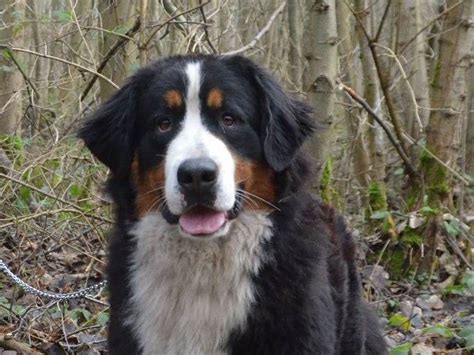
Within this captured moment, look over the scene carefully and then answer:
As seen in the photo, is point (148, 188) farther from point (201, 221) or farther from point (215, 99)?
point (215, 99)

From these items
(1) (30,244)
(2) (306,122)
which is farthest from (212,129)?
(1) (30,244)

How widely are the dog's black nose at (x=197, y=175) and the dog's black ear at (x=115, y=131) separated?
2.00 feet

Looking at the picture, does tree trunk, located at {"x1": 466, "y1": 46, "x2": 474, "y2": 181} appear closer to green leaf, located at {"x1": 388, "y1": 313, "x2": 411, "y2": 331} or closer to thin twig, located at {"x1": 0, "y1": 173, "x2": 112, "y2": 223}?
green leaf, located at {"x1": 388, "y1": 313, "x2": 411, "y2": 331}

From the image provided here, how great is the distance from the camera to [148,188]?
432 cm

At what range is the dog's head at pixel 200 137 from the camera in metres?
3.98

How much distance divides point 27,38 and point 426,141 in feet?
21.3

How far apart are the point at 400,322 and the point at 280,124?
2464mm

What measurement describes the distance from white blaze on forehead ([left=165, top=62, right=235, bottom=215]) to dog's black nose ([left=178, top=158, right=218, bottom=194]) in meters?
0.02

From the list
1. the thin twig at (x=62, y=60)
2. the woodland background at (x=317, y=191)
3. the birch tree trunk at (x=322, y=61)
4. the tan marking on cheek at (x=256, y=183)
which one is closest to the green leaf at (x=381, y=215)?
the woodland background at (x=317, y=191)

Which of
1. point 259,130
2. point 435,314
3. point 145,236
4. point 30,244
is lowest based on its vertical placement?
point 435,314

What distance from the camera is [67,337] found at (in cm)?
556

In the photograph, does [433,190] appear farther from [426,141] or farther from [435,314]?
[435,314]

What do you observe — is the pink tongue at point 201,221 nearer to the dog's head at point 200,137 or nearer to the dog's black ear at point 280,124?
the dog's head at point 200,137

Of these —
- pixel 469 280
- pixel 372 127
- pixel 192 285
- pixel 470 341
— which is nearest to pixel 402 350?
pixel 470 341
